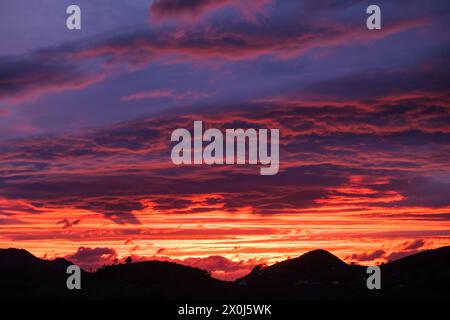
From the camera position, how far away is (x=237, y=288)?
161500 mm

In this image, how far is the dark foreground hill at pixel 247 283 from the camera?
152625 mm

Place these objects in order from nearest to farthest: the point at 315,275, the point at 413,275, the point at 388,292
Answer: the point at 388,292 → the point at 413,275 → the point at 315,275

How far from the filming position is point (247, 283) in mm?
170125

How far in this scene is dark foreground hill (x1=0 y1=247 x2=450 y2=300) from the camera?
6009 inches
